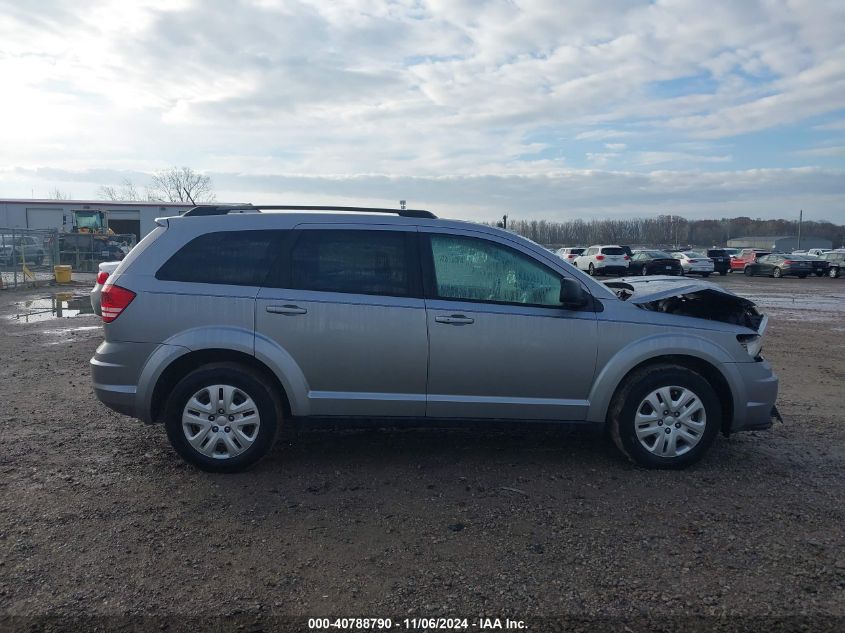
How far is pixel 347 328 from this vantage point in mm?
4680

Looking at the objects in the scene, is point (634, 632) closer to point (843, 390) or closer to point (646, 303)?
point (646, 303)

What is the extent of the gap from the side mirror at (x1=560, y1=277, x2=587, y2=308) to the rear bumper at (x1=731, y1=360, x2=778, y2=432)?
1.29 m

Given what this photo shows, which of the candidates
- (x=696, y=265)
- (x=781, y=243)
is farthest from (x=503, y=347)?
(x=781, y=243)

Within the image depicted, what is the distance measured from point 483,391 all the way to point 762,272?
37835 millimetres

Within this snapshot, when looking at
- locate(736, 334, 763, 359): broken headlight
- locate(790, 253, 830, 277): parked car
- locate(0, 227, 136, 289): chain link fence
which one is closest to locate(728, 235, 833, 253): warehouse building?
locate(790, 253, 830, 277): parked car

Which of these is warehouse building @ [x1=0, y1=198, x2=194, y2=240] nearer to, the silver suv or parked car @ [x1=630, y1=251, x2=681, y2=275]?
parked car @ [x1=630, y1=251, x2=681, y2=275]

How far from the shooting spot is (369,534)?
3.83m

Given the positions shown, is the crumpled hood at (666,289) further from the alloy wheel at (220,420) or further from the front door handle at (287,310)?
the alloy wheel at (220,420)

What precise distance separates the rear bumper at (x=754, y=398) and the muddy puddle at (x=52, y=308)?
13.9 metres

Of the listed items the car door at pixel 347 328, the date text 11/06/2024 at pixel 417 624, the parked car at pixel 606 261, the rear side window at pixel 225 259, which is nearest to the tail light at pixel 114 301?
the rear side window at pixel 225 259

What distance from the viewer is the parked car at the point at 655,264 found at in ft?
118

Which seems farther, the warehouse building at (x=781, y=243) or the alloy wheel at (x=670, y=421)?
the warehouse building at (x=781, y=243)

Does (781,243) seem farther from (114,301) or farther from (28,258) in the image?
(114,301)

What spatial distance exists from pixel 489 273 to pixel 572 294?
629 mm
